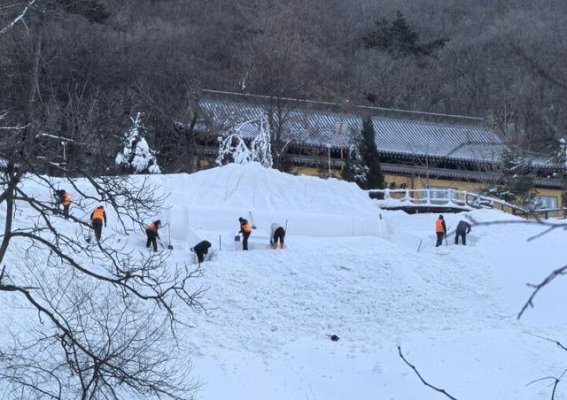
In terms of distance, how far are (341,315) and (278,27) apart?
38544 mm

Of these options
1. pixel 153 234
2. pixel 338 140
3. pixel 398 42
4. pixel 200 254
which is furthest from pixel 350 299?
pixel 398 42

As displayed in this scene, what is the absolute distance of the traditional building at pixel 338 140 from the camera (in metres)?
42.7

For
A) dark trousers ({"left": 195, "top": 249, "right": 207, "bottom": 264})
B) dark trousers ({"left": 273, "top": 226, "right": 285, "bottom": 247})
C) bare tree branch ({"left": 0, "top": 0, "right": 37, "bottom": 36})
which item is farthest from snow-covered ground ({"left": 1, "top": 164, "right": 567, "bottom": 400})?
bare tree branch ({"left": 0, "top": 0, "right": 37, "bottom": 36})

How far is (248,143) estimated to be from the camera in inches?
1658

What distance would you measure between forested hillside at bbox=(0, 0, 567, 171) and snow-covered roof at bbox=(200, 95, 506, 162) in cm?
140

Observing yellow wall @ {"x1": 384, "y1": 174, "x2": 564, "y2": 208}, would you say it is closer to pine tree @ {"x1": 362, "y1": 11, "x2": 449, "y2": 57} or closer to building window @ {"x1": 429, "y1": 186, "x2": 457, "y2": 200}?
building window @ {"x1": 429, "y1": 186, "x2": 457, "y2": 200}

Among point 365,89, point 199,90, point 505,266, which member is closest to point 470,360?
point 505,266

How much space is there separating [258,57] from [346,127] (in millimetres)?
7349

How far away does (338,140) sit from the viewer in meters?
44.3

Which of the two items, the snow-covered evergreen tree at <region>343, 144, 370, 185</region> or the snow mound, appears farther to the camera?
the snow-covered evergreen tree at <region>343, 144, 370, 185</region>

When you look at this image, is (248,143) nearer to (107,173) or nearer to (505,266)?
(505,266)

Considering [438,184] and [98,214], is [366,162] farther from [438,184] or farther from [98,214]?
[98,214]

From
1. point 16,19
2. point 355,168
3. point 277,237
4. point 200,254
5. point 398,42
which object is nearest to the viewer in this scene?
point 16,19

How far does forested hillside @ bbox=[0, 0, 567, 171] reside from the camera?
123 ft
